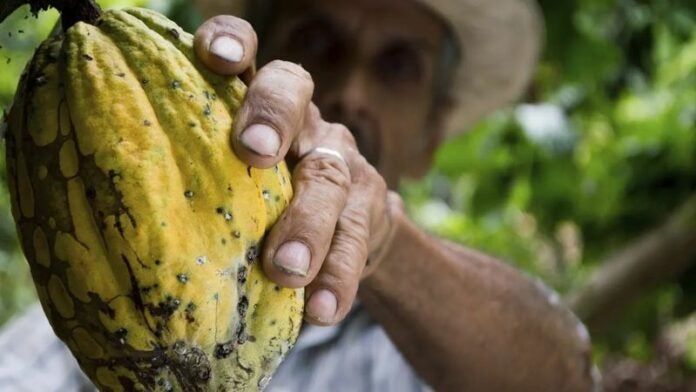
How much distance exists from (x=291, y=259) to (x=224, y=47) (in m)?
0.18

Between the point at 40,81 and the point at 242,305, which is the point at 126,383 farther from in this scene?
the point at 40,81

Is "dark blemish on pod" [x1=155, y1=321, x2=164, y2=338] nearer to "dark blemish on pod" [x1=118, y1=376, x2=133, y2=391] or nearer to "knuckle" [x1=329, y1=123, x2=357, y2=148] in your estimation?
"dark blemish on pod" [x1=118, y1=376, x2=133, y2=391]

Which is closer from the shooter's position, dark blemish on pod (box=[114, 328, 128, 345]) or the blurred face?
dark blemish on pod (box=[114, 328, 128, 345])

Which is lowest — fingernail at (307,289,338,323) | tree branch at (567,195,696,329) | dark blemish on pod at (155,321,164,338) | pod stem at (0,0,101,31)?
tree branch at (567,195,696,329)

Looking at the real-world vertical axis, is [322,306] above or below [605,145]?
above

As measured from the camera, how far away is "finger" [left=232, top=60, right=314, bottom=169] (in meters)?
0.76

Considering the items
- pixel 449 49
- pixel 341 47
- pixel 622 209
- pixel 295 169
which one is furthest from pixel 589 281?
pixel 295 169

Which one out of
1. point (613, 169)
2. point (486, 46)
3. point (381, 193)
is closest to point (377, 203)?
point (381, 193)

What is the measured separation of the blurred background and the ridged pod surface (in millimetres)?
1673

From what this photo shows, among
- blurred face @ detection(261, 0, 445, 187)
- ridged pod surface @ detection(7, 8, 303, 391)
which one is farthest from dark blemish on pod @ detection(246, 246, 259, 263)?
blurred face @ detection(261, 0, 445, 187)

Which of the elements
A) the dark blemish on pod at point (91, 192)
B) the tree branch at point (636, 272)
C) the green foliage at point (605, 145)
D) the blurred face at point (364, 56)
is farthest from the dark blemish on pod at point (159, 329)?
the tree branch at point (636, 272)

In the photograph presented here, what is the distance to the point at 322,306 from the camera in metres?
0.84

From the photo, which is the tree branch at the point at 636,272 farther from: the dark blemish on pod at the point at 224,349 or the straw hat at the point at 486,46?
the dark blemish on pod at the point at 224,349

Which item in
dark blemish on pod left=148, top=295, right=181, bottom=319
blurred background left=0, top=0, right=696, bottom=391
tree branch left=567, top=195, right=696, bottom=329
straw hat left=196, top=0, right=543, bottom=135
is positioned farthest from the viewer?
tree branch left=567, top=195, right=696, bottom=329
